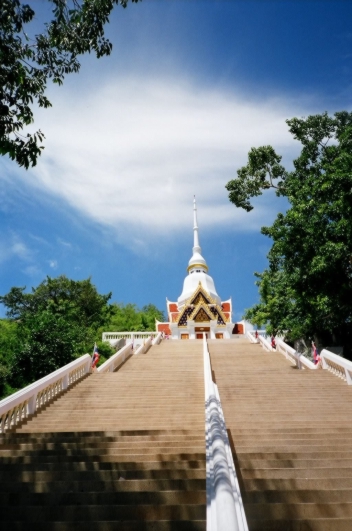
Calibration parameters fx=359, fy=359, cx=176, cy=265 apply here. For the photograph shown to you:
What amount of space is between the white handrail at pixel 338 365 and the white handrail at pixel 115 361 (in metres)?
7.34

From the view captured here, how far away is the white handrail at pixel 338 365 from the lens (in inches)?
382

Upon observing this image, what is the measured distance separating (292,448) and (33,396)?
17.3ft

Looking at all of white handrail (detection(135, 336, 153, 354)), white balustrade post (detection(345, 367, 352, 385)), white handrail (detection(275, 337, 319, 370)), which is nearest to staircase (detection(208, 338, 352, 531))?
white balustrade post (detection(345, 367, 352, 385))

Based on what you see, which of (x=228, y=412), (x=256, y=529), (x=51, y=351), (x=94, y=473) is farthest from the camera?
(x=51, y=351)

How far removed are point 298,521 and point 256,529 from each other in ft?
1.23

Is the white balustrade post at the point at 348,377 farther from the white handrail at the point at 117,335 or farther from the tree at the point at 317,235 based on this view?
the white handrail at the point at 117,335

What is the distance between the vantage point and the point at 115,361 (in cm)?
1386

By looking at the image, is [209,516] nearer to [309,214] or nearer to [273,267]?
[309,214]

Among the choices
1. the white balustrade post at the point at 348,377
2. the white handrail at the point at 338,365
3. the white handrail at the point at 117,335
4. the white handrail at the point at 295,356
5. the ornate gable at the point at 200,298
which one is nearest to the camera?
the white balustrade post at the point at 348,377

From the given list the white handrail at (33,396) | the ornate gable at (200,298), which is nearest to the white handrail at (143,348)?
the white handrail at (33,396)

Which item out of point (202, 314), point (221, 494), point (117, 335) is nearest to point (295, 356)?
point (221, 494)

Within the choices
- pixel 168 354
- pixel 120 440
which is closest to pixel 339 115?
pixel 168 354

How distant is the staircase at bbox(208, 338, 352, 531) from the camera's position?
3205 mm

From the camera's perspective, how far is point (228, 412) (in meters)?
7.06
